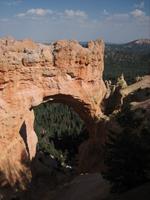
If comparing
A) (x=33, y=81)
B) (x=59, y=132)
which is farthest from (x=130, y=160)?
(x=59, y=132)

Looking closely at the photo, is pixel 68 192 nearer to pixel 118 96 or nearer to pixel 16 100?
pixel 16 100

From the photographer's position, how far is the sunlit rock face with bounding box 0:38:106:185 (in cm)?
2067

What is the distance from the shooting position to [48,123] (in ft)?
223

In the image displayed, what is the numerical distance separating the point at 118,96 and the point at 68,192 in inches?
377

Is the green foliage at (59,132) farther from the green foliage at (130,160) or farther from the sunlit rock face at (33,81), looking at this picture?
the green foliage at (130,160)

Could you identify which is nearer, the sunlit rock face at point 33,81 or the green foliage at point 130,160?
the green foliage at point 130,160

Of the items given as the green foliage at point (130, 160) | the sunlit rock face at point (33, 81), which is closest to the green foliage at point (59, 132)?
the sunlit rock face at point (33, 81)

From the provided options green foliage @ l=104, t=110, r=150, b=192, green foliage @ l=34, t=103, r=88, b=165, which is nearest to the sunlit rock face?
green foliage @ l=104, t=110, r=150, b=192

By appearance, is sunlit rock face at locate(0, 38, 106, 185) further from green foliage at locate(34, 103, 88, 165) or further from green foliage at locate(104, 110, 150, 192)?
green foliage at locate(34, 103, 88, 165)

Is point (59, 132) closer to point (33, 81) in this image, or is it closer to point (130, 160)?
point (33, 81)

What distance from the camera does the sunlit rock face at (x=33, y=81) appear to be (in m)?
→ 20.7

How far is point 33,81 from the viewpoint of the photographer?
22000 millimetres

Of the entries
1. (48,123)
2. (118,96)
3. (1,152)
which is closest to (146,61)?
(48,123)

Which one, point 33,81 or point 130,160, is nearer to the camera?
point 130,160
